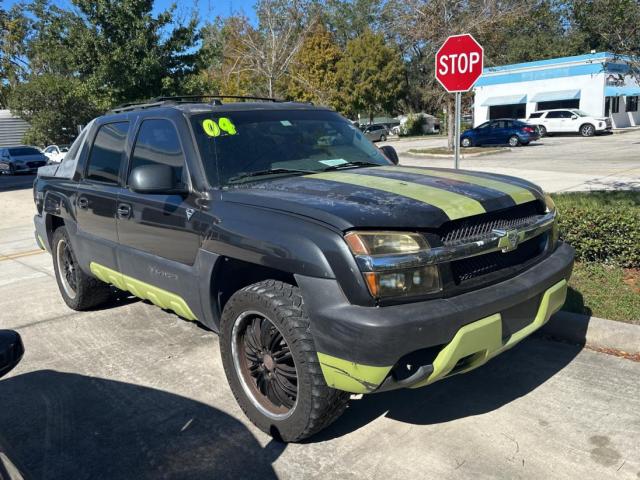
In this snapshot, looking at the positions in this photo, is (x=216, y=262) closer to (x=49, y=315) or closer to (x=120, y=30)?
(x=49, y=315)

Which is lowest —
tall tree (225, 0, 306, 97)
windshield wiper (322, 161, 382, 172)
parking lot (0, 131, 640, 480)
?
parking lot (0, 131, 640, 480)

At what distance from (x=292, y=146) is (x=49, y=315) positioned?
10.6ft

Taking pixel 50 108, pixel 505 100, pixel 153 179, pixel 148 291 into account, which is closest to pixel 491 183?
pixel 153 179

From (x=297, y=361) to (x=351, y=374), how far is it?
33 centimetres

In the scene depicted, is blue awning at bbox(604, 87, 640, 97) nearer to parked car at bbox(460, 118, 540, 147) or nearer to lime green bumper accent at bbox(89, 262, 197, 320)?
parked car at bbox(460, 118, 540, 147)

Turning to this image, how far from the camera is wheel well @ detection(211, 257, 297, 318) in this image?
11.2 feet

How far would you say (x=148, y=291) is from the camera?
13.8 ft

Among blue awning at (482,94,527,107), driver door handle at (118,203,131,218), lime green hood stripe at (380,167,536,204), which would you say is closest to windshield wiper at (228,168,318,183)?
lime green hood stripe at (380,167,536,204)

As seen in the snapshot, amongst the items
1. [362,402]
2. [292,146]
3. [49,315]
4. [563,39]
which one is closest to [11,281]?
[49,315]

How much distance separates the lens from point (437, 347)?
282cm

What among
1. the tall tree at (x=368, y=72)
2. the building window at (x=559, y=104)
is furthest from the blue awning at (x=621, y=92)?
the tall tree at (x=368, y=72)

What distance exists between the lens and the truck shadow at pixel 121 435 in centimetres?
307

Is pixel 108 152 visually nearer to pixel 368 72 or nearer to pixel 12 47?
pixel 368 72

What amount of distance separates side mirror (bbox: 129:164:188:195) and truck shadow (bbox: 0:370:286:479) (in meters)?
1.37
